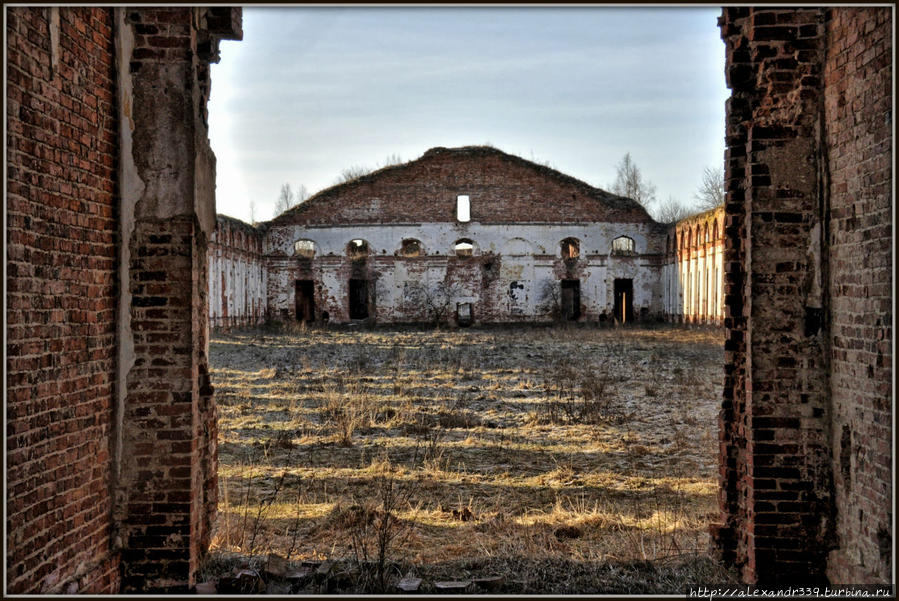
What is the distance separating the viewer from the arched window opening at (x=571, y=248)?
3216 cm

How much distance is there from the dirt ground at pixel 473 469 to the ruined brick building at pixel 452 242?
54.9 feet

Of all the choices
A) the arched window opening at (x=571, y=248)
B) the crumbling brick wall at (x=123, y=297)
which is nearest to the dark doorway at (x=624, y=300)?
the arched window opening at (x=571, y=248)

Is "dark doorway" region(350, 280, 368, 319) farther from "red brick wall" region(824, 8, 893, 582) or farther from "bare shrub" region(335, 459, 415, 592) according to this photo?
"red brick wall" region(824, 8, 893, 582)

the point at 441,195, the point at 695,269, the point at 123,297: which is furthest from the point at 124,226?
the point at 441,195

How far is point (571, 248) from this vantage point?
34.4 m

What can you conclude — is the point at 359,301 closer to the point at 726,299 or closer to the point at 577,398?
the point at 577,398

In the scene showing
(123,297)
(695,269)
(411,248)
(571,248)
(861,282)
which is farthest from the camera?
(571,248)

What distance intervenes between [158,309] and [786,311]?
361 cm

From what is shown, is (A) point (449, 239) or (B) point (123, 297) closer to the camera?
(B) point (123, 297)

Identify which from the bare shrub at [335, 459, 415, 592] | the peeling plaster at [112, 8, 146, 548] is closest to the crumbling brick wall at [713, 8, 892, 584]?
A: the bare shrub at [335, 459, 415, 592]

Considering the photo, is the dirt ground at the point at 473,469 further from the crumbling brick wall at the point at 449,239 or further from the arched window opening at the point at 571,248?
the arched window opening at the point at 571,248

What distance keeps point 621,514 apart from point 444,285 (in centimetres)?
2626

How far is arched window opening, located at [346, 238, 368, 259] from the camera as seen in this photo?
105 ft

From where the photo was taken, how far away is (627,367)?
1483cm
